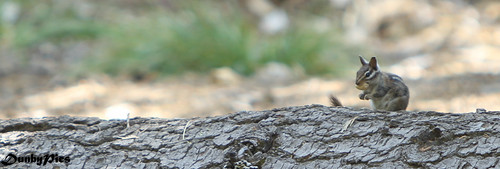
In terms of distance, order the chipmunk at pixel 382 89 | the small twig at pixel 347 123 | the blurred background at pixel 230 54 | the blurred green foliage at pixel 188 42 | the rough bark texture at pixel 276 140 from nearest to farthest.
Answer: the rough bark texture at pixel 276 140 → the small twig at pixel 347 123 → the chipmunk at pixel 382 89 → the blurred background at pixel 230 54 → the blurred green foliage at pixel 188 42

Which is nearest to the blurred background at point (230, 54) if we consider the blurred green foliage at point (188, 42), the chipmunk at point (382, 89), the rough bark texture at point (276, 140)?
the blurred green foliage at point (188, 42)

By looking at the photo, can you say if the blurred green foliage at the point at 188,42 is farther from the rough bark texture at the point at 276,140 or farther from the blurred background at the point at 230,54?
the rough bark texture at the point at 276,140

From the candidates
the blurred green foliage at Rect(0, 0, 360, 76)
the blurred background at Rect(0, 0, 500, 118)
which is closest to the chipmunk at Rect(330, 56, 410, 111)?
the blurred background at Rect(0, 0, 500, 118)

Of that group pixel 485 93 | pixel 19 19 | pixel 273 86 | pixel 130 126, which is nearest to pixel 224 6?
pixel 19 19

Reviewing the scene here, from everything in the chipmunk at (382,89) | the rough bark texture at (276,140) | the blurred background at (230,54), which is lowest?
the rough bark texture at (276,140)

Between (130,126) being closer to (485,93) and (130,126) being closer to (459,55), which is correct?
(485,93)
